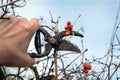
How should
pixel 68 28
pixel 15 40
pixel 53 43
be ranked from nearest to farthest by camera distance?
1. pixel 15 40
2. pixel 53 43
3. pixel 68 28

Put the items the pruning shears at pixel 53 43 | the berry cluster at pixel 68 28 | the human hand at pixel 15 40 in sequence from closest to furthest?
the human hand at pixel 15 40
the pruning shears at pixel 53 43
the berry cluster at pixel 68 28

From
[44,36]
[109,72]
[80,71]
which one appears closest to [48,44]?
[44,36]

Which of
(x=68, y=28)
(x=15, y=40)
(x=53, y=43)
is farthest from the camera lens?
(x=68, y=28)

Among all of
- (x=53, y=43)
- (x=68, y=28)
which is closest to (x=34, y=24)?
(x=53, y=43)

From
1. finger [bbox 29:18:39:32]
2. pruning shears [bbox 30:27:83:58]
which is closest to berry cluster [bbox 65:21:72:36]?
pruning shears [bbox 30:27:83:58]

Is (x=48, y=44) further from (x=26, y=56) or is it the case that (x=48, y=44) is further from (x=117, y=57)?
(x=117, y=57)

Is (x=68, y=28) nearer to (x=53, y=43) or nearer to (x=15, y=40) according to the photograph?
(x=53, y=43)

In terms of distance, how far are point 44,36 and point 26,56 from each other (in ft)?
1.03

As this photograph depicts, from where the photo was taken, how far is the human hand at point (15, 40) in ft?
3.63

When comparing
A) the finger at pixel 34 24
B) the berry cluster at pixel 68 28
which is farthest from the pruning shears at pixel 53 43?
the finger at pixel 34 24

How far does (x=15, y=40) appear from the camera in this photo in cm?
112

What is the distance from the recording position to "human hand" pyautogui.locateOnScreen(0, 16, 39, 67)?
111cm

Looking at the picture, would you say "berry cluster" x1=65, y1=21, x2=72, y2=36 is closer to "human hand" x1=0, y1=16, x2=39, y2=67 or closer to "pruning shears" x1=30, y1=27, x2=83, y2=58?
"pruning shears" x1=30, y1=27, x2=83, y2=58

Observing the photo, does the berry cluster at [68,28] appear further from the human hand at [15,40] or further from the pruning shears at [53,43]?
the human hand at [15,40]
